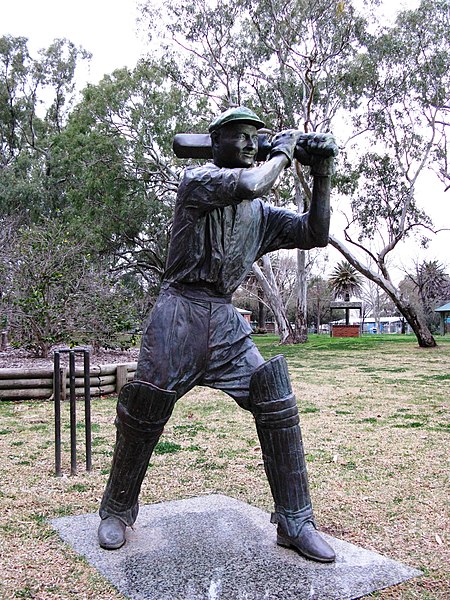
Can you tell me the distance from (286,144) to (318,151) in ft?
0.54

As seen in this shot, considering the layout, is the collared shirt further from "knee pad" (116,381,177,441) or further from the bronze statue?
"knee pad" (116,381,177,441)

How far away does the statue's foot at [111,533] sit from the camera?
312cm

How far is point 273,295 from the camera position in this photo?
23.7 metres

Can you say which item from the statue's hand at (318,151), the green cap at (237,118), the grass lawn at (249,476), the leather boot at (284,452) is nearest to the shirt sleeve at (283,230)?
the statue's hand at (318,151)

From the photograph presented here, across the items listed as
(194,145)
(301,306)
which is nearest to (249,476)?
(194,145)

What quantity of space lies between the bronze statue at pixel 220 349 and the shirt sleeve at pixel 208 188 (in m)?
0.01

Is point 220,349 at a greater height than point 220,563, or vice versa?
point 220,349

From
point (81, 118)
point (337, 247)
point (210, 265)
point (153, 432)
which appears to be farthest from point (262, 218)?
point (81, 118)

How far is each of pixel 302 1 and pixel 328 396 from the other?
1470 centimetres

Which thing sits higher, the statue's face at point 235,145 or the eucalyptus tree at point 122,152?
the eucalyptus tree at point 122,152

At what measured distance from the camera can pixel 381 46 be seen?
66.9 ft

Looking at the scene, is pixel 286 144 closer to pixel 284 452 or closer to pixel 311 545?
pixel 284 452

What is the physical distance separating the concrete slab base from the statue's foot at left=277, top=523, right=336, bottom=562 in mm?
39

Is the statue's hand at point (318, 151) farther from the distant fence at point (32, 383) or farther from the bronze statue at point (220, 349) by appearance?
the distant fence at point (32, 383)
